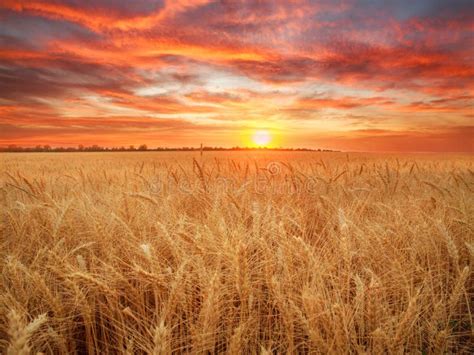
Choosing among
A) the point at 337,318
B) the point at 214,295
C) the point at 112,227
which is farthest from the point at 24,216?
the point at 337,318

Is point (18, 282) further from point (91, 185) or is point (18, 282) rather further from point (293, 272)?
point (91, 185)

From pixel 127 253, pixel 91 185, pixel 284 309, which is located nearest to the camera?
pixel 284 309

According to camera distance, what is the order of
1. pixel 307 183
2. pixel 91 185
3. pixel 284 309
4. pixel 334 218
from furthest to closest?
pixel 91 185 < pixel 307 183 < pixel 334 218 < pixel 284 309

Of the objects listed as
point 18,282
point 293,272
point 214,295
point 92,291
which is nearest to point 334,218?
point 293,272

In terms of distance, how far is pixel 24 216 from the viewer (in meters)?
2.28

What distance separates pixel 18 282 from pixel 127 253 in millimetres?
556

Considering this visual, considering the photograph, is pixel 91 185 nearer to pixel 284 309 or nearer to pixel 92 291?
pixel 92 291

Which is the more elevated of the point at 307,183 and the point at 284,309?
the point at 307,183

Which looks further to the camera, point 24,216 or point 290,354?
point 24,216

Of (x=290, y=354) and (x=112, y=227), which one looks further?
(x=112, y=227)

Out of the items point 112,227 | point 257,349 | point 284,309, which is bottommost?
point 257,349

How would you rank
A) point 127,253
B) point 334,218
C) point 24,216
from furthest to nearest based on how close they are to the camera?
point 334,218 < point 24,216 < point 127,253

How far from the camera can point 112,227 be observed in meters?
1.97

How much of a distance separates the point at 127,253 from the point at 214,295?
2.85ft
